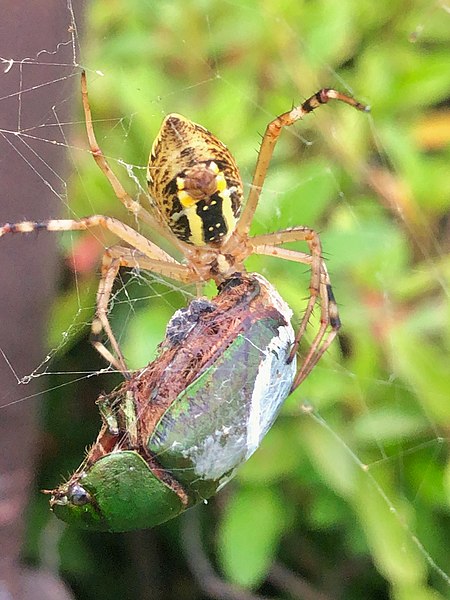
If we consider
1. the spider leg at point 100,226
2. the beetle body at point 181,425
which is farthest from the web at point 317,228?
A: the beetle body at point 181,425

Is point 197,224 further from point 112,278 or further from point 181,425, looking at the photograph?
point 181,425

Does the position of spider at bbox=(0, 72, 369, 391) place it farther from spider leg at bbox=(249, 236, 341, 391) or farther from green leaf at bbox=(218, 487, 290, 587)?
green leaf at bbox=(218, 487, 290, 587)

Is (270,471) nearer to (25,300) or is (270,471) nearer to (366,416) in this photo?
(366,416)

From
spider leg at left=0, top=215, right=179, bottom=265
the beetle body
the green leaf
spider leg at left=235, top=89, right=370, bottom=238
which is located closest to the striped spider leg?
spider leg at left=235, top=89, right=370, bottom=238

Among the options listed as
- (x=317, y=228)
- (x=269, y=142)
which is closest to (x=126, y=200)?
(x=269, y=142)

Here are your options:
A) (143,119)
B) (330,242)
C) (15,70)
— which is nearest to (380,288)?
(330,242)
